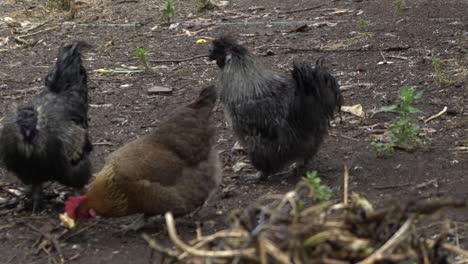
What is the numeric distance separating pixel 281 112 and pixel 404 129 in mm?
970

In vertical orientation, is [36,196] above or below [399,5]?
below

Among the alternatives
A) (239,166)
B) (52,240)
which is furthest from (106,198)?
(239,166)

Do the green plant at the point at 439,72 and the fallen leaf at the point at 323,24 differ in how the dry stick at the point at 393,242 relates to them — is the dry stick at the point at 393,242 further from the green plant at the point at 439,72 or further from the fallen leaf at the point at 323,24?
the fallen leaf at the point at 323,24

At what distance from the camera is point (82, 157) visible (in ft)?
18.2

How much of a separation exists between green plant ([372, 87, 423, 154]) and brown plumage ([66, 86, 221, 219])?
1.47 metres

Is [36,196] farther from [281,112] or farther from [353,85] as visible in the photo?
[353,85]

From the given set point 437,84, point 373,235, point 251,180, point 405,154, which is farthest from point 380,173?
point 373,235

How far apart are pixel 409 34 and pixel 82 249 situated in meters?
5.71

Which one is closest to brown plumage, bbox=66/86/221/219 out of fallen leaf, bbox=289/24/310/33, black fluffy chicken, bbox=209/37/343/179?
black fluffy chicken, bbox=209/37/343/179

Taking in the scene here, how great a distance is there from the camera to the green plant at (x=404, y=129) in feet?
18.6

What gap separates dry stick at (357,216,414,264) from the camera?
217 cm

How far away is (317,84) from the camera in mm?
5684

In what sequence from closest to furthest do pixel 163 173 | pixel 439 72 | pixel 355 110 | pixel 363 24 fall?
pixel 163 173
pixel 355 110
pixel 439 72
pixel 363 24

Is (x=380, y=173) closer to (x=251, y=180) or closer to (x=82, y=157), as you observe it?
(x=251, y=180)
